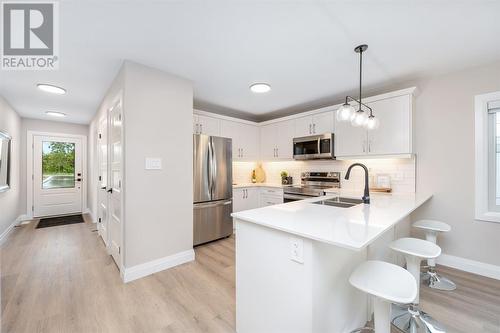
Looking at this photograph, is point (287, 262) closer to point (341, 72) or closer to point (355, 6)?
point (355, 6)

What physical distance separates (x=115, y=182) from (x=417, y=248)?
3.34m

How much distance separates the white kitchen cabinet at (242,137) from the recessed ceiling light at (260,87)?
108cm

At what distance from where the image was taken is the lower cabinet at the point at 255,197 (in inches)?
155

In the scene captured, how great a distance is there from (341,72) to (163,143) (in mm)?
2357

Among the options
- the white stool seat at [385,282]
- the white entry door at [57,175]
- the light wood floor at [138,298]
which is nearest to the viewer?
the white stool seat at [385,282]

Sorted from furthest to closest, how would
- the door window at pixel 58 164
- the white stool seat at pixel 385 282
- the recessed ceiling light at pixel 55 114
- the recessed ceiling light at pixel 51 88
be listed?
the door window at pixel 58 164 → the recessed ceiling light at pixel 55 114 → the recessed ceiling light at pixel 51 88 → the white stool seat at pixel 385 282

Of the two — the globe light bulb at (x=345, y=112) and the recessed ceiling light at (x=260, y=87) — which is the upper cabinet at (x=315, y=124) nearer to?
the recessed ceiling light at (x=260, y=87)

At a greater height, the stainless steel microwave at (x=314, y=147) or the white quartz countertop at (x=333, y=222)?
the stainless steel microwave at (x=314, y=147)

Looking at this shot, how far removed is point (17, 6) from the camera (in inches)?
60.3

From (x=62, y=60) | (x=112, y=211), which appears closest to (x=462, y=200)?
(x=112, y=211)

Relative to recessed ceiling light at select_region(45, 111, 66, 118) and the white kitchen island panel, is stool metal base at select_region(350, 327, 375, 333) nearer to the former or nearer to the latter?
the white kitchen island panel

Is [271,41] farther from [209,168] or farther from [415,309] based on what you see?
[415,309]

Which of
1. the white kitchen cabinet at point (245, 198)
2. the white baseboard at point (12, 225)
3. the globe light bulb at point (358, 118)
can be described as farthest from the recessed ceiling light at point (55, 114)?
the globe light bulb at point (358, 118)

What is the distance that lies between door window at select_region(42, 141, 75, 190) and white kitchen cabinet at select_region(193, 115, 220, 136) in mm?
4178
